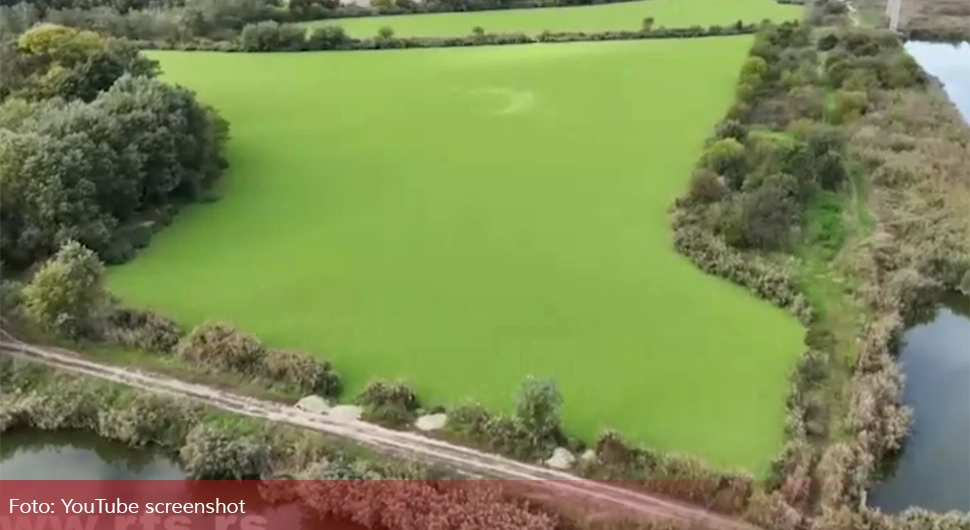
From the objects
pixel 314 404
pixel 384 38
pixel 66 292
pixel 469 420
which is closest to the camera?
pixel 469 420

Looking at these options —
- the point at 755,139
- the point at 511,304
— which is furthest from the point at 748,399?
the point at 755,139

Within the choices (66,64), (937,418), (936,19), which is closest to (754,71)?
(936,19)

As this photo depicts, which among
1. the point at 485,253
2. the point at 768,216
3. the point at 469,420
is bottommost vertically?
the point at 469,420

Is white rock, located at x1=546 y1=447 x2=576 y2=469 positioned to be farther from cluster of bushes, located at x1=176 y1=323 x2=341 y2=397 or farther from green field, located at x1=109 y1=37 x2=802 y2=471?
cluster of bushes, located at x1=176 y1=323 x2=341 y2=397

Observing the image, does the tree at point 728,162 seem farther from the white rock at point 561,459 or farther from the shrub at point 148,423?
the shrub at point 148,423

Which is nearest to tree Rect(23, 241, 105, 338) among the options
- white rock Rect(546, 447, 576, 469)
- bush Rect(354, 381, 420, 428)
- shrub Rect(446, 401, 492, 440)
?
bush Rect(354, 381, 420, 428)

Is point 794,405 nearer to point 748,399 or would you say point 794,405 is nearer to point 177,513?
point 748,399

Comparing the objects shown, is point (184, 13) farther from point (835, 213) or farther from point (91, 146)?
point (835, 213)
